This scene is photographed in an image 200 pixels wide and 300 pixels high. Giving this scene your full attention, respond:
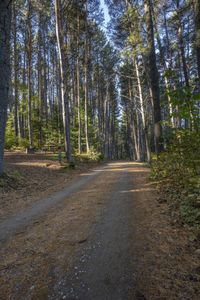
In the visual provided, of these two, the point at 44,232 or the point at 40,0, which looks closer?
the point at 44,232

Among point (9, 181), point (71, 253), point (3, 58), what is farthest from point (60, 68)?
point (71, 253)

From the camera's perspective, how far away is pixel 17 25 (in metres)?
21.2

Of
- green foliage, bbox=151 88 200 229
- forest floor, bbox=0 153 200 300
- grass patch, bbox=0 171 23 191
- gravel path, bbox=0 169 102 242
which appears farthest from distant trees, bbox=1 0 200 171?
grass patch, bbox=0 171 23 191

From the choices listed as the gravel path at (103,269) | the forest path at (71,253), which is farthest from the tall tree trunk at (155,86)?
the gravel path at (103,269)

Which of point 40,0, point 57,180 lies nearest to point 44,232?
point 57,180

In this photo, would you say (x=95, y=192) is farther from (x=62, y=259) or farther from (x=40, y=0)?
(x=40, y=0)

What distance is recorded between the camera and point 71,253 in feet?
11.4

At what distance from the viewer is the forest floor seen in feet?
8.67

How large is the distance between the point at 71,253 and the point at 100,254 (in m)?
0.41

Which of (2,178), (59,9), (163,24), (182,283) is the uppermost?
(163,24)

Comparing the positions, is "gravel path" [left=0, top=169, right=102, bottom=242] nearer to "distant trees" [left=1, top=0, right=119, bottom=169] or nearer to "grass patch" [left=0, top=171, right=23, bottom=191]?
"grass patch" [left=0, top=171, right=23, bottom=191]

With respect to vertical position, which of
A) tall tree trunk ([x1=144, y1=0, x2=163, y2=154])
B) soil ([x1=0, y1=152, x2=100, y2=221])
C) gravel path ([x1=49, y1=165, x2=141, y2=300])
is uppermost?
tall tree trunk ([x1=144, y1=0, x2=163, y2=154])

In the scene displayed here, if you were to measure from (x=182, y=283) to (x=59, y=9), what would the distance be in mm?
16482

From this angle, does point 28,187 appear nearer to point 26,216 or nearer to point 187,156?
point 26,216
